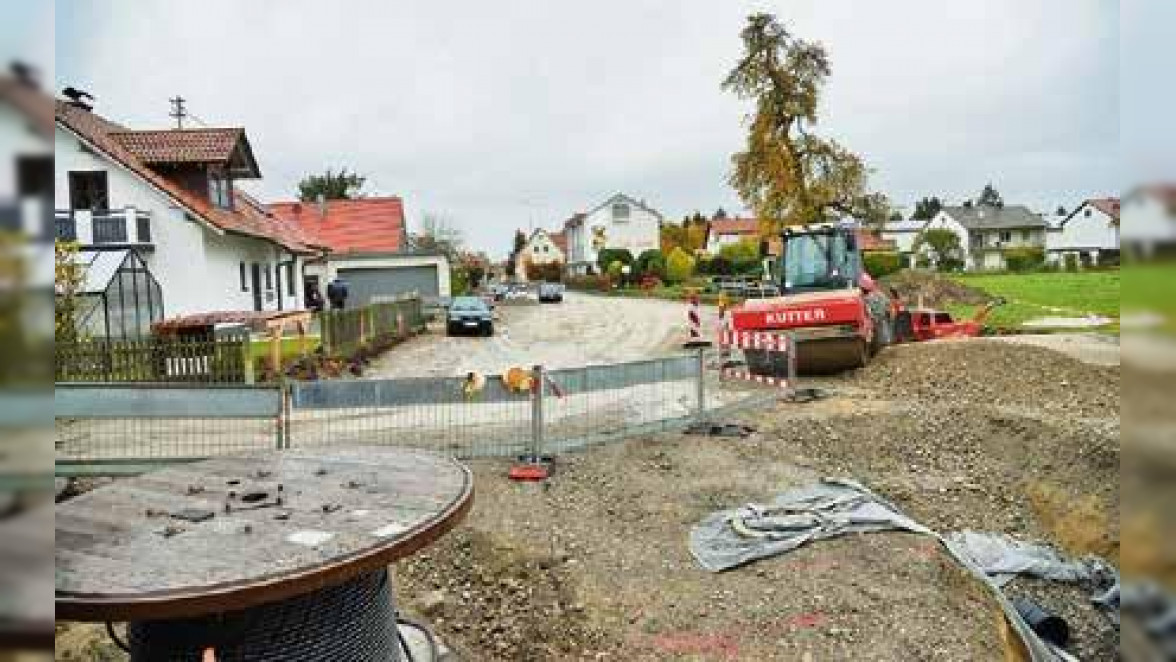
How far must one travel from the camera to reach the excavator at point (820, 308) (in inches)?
495

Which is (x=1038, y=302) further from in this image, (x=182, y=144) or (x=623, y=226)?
(x=623, y=226)

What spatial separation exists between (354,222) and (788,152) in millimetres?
20928

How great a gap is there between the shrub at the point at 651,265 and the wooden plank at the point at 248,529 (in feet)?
168

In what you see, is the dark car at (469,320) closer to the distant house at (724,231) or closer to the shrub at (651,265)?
the shrub at (651,265)

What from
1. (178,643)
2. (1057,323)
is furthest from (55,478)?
(1057,323)

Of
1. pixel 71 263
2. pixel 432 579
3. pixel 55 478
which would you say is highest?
pixel 71 263

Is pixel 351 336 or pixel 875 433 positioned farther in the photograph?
pixel 351 336

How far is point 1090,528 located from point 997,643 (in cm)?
222

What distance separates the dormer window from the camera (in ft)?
71.6

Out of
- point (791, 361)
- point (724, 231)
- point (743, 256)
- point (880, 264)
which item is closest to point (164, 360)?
point (791, 361)

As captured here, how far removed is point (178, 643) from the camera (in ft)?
10.4

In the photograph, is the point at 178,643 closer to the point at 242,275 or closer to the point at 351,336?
the point at 351,336

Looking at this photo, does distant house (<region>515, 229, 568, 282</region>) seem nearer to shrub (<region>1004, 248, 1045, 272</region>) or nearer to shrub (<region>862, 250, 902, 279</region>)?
shrub (<region>1004, 248, 1045, 272</region>)

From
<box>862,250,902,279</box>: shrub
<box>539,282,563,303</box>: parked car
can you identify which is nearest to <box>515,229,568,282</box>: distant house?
<box>539,282,563,303</box>: parked car
